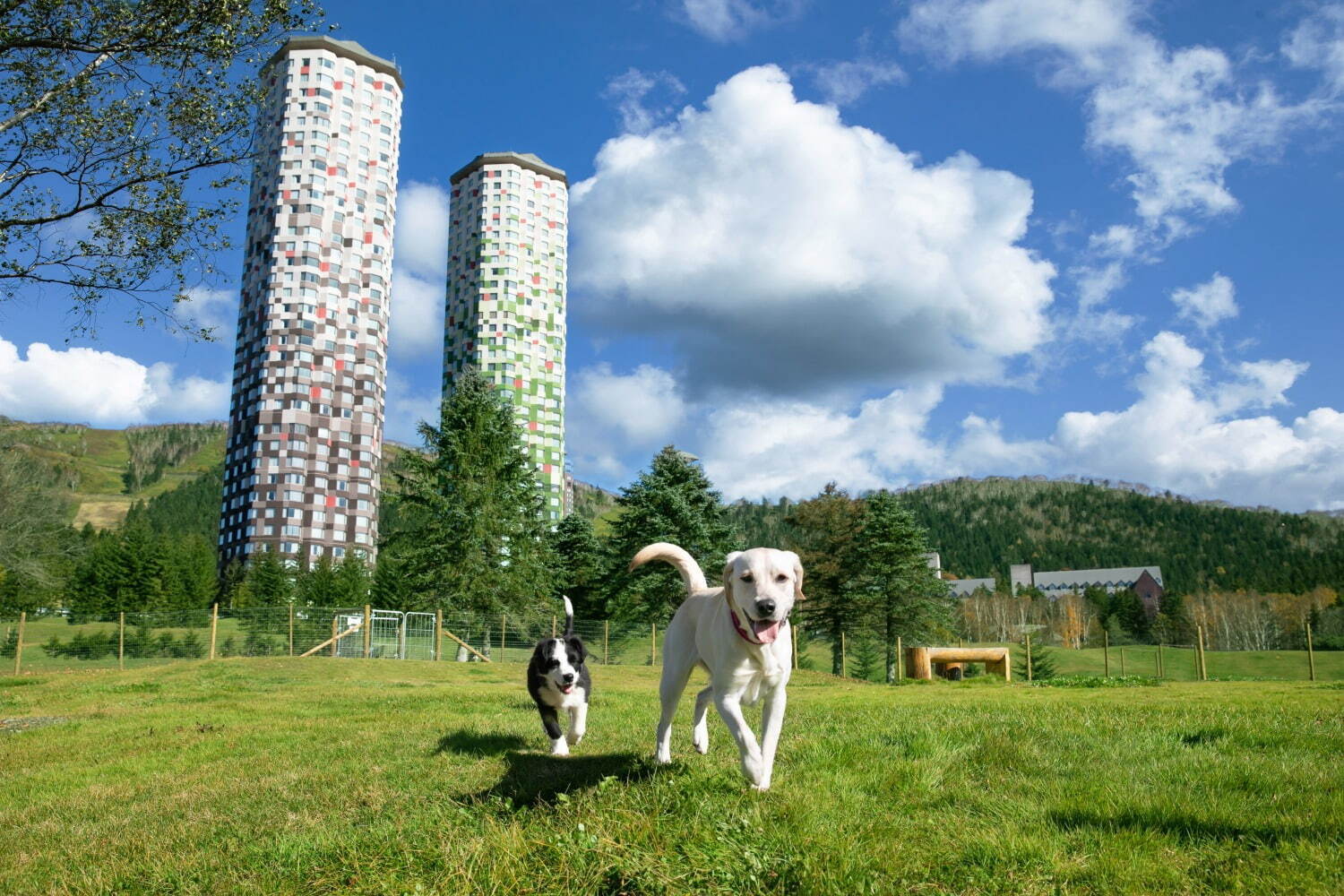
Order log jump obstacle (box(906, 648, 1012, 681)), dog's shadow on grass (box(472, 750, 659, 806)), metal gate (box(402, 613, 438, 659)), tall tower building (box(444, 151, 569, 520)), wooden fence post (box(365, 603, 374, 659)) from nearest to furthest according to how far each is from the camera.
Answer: dog's shadow on grass (box(472, 750, 659, 806)) < log jump obstacle (box(906, 648, 1012, 681)) < wooden fence post (box(365, 603, 374, 659)) < metal gate (box(402, 613, 438, 659)) < tall tower building (box(444, 151, 569, 520))

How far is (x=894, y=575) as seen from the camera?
150ft

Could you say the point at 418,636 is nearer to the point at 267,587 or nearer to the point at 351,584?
the point at 351,584

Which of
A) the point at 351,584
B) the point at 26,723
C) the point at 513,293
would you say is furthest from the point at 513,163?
the point at 26,723

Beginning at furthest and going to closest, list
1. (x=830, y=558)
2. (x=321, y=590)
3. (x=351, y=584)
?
(x=351, y=584) → (x=321, y=590) → (x=830, y=558)

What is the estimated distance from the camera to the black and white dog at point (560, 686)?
26.3ft

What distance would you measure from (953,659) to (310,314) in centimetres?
7818

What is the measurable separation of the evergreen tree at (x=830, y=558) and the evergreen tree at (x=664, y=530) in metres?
4.80

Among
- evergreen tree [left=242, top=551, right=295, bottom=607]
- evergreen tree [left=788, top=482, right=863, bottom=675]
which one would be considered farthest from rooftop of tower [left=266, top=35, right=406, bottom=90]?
evergreen tree [left=788, top=482, right=863, bottom=675]

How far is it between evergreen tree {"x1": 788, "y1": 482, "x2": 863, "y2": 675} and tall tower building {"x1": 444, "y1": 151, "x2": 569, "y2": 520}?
4727 cm

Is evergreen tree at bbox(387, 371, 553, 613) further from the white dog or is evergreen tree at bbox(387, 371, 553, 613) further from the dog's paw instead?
the dog's paw

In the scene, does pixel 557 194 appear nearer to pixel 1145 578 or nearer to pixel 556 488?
pixel 556 488

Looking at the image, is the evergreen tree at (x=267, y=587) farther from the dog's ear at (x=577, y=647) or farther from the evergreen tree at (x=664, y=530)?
the dog's ear at (x=577, y=647)

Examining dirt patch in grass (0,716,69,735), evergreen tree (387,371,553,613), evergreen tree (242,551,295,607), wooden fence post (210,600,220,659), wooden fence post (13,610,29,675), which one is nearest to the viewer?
dirt patch in grass (0,716,69,735)

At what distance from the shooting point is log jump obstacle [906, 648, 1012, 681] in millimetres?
29594
